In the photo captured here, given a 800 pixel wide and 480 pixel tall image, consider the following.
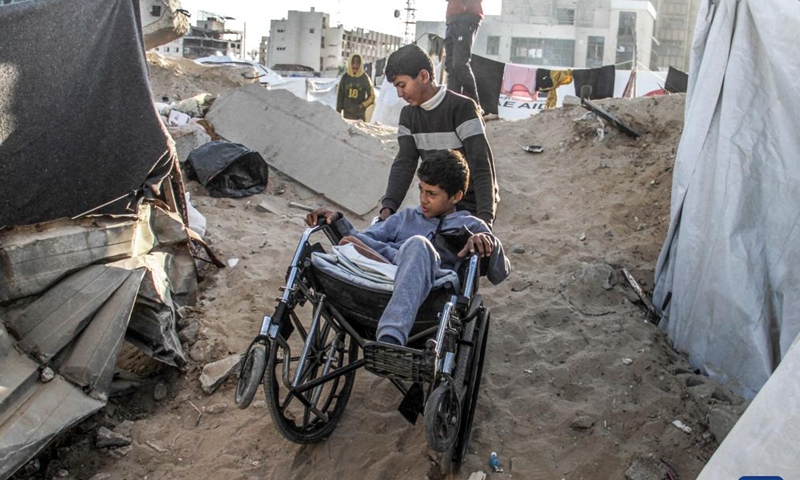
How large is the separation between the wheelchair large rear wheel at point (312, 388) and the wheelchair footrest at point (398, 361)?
A: 0.31 metres

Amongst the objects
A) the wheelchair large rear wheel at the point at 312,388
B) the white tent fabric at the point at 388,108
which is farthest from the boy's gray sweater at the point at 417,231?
the white tent fabric at the point at 388,108

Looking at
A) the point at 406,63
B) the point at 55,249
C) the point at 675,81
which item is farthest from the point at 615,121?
the point at 675,81

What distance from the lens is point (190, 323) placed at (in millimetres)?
4359

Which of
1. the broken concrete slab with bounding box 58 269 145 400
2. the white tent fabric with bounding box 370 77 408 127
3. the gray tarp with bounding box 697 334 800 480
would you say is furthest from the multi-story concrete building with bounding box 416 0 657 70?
the gray tarp with bounding box 697 334 800 480

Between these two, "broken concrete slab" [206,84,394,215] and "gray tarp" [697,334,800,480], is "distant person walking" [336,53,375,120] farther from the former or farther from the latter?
"gray tarp" [697,334,800,480]

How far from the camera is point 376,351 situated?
2559 mm

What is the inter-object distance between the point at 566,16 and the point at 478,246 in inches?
1793

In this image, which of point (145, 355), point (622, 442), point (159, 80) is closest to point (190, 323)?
point (145, 355)

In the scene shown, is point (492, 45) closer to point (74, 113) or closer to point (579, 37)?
point (579, 37)

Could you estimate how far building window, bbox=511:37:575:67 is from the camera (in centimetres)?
4159

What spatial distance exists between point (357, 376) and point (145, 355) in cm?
128

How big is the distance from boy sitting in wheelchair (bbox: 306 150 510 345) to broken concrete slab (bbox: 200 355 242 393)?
1.26 metres

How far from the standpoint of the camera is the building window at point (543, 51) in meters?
41.6

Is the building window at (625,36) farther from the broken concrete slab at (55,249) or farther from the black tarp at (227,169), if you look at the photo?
the broken concrete slab at (55,249)
